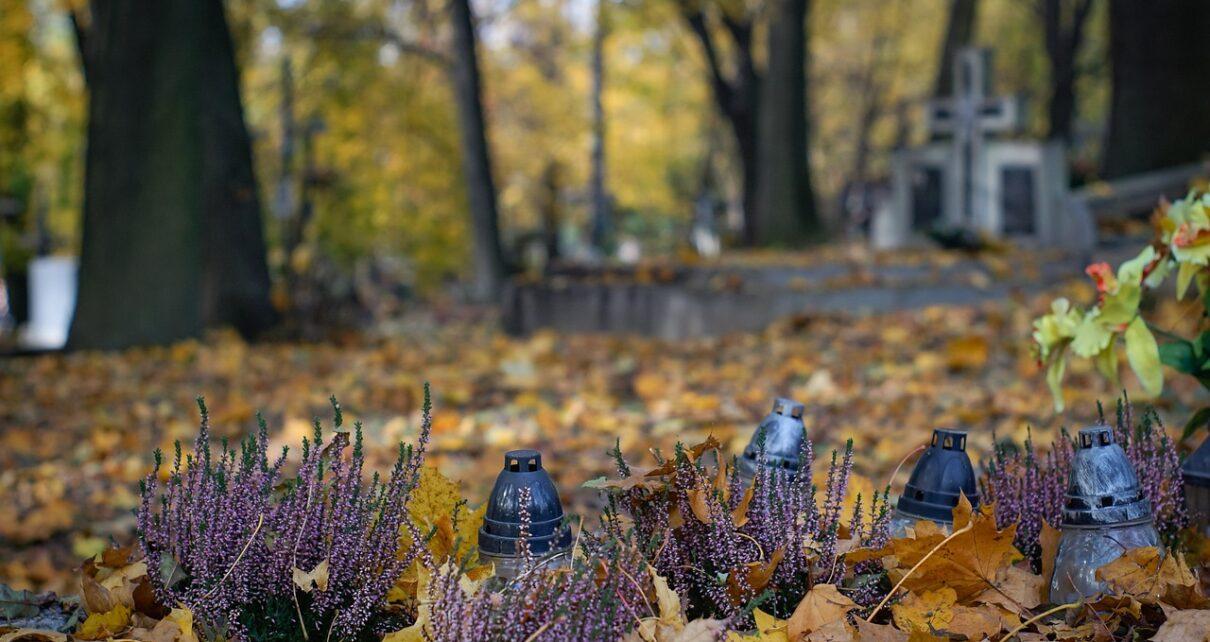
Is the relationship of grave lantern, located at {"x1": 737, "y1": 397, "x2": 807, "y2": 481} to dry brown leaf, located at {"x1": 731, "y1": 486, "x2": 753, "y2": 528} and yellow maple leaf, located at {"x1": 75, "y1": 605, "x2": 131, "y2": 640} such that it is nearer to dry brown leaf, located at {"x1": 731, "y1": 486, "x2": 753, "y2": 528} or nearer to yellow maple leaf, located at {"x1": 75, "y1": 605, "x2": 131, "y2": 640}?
dry brown leaf, located at {"x1": 731, "y1": 486, "x2": 753, "y2": 528}

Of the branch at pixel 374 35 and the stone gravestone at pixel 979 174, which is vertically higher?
the branch at pixel 374 35

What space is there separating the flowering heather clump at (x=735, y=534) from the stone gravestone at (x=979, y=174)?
10.7 meters

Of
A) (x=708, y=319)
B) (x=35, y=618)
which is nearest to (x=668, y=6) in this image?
(x=708, y=319)

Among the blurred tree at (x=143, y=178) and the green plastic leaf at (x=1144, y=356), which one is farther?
the blurred tree at (x=143, y=178)

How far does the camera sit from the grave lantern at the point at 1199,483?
7.88 ft

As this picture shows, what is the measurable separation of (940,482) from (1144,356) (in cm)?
57

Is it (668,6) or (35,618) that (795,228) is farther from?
(35,618)

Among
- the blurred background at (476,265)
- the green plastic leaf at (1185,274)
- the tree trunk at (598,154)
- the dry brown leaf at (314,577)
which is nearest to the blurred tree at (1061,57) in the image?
the blurred background at (476,265)

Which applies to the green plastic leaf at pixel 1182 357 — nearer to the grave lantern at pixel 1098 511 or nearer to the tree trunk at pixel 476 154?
the grave lantern at pixel 1098 511

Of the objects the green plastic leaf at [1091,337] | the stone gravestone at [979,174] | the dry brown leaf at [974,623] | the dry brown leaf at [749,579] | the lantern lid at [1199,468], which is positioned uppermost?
the stone gravestone at [979,174]

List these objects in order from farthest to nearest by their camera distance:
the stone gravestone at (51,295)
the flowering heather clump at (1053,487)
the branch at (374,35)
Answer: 1. the stone gravestone at (51,295)
2. the branch at (374,35)
3. the flowering heather clump at (1053,487)

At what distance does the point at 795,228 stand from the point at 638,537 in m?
14.2

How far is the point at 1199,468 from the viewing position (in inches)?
94.8

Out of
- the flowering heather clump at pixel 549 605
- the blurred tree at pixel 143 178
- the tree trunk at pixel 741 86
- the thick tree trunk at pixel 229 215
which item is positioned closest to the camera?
the flowering heather clump at pixel 549 605
